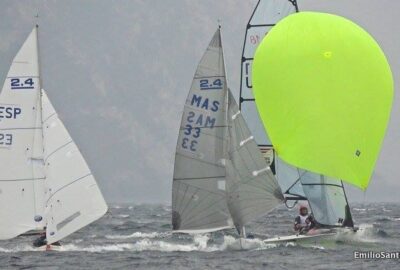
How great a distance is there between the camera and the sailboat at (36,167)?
29.8m

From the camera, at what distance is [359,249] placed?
100 ft

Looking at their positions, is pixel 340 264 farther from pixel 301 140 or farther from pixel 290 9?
pixel 290 9

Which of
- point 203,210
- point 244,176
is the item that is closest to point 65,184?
point 203,210

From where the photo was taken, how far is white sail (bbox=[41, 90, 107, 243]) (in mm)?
29750

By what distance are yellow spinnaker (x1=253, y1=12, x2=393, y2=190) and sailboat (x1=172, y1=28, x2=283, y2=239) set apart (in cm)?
219

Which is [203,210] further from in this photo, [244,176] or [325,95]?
[325,95]

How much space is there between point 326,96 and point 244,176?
3780 mm

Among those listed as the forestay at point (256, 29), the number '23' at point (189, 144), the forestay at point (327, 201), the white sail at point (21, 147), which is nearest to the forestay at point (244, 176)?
the number '23' at point (189, 144)

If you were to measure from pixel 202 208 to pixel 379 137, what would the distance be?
244 inches

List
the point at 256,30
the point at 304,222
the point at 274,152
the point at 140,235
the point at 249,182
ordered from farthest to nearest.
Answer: the point at 140,235, the point at 256,30, the point at 274,152, the point at 304,222, the point at 249,182

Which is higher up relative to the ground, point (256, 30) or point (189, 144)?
point (256, 30)

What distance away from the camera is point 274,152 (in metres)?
36.8

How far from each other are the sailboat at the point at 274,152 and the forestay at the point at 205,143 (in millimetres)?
5856

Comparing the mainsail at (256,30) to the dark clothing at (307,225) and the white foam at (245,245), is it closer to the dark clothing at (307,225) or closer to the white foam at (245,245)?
the dark clothing at (307,225)
